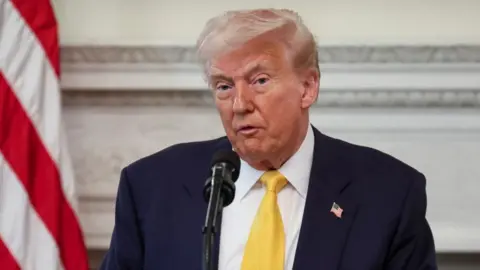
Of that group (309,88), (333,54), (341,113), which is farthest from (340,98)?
(309,88)

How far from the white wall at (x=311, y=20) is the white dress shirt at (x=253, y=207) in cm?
103

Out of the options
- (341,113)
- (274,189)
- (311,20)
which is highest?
(311,20)

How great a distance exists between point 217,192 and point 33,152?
4.46 ft

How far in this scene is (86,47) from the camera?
294cm

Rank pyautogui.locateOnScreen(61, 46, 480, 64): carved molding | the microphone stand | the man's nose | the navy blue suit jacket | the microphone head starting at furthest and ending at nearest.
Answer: pyautogui.locateOnScreen(61, 46, 480, 64): carved molding
the navy blue suit jacket
the man's nose
the microphone head
the microphone stand

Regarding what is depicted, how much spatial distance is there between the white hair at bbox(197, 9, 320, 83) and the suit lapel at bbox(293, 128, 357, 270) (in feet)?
0.89

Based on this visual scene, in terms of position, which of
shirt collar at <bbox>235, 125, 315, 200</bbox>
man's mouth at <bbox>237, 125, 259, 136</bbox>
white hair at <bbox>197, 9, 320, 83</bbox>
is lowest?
shirt collar at <bbox>235, 125, 315, 200</bbox>

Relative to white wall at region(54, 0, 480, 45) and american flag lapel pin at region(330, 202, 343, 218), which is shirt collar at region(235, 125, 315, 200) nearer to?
american flag lapel pin at region(330, 202, 343, 218)

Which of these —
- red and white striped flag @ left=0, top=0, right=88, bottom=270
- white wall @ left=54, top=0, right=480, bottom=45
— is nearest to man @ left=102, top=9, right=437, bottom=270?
red and white striped flag @ left=0, top=0, right=88, bottom=270

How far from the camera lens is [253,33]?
1.81 metres

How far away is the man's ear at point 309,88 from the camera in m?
1.89

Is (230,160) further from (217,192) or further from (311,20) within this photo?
(311,20)

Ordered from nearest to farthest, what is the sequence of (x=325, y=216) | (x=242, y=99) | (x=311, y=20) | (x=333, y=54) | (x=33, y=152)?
(x=242, y=99)
(x=325, y=216)
(x=33, y=152)
(x=333, y=54)
(x=311, y=20)

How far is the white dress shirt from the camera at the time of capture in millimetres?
1888
